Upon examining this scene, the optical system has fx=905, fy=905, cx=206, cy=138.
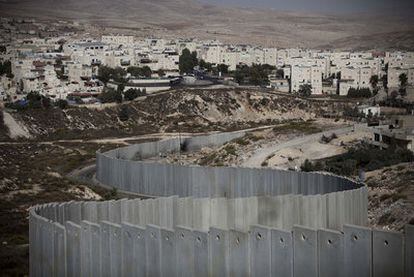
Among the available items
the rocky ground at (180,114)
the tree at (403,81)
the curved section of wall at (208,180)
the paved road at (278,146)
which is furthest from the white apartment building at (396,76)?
the curved section of wall at (208,180)

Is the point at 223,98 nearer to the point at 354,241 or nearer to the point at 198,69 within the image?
the point at 198,69

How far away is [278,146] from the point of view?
38562 millimetres

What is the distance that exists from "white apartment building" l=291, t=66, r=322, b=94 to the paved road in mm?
39838

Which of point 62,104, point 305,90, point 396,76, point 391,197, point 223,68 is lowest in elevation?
point 305,90

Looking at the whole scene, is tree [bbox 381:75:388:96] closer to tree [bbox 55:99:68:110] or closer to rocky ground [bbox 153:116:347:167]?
tree [bbox 55:99:68:110]

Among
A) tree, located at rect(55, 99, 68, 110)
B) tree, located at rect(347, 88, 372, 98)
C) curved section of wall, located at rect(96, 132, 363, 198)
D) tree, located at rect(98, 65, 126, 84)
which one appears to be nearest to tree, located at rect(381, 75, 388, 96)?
→ tree, located at rect(347, 88, 372, 98)

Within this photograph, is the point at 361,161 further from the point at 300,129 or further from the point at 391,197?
the point at 300,129

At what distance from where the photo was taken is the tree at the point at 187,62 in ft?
318

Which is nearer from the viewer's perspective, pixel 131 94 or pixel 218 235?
pixel 218 235

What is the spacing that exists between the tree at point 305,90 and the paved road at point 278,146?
35.6m

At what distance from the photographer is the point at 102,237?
42.1ft

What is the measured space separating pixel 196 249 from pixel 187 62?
287 ft

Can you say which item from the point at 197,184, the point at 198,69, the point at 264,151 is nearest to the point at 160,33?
the point at 198,69

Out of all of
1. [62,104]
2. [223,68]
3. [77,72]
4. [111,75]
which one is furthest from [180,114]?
[223,68]
